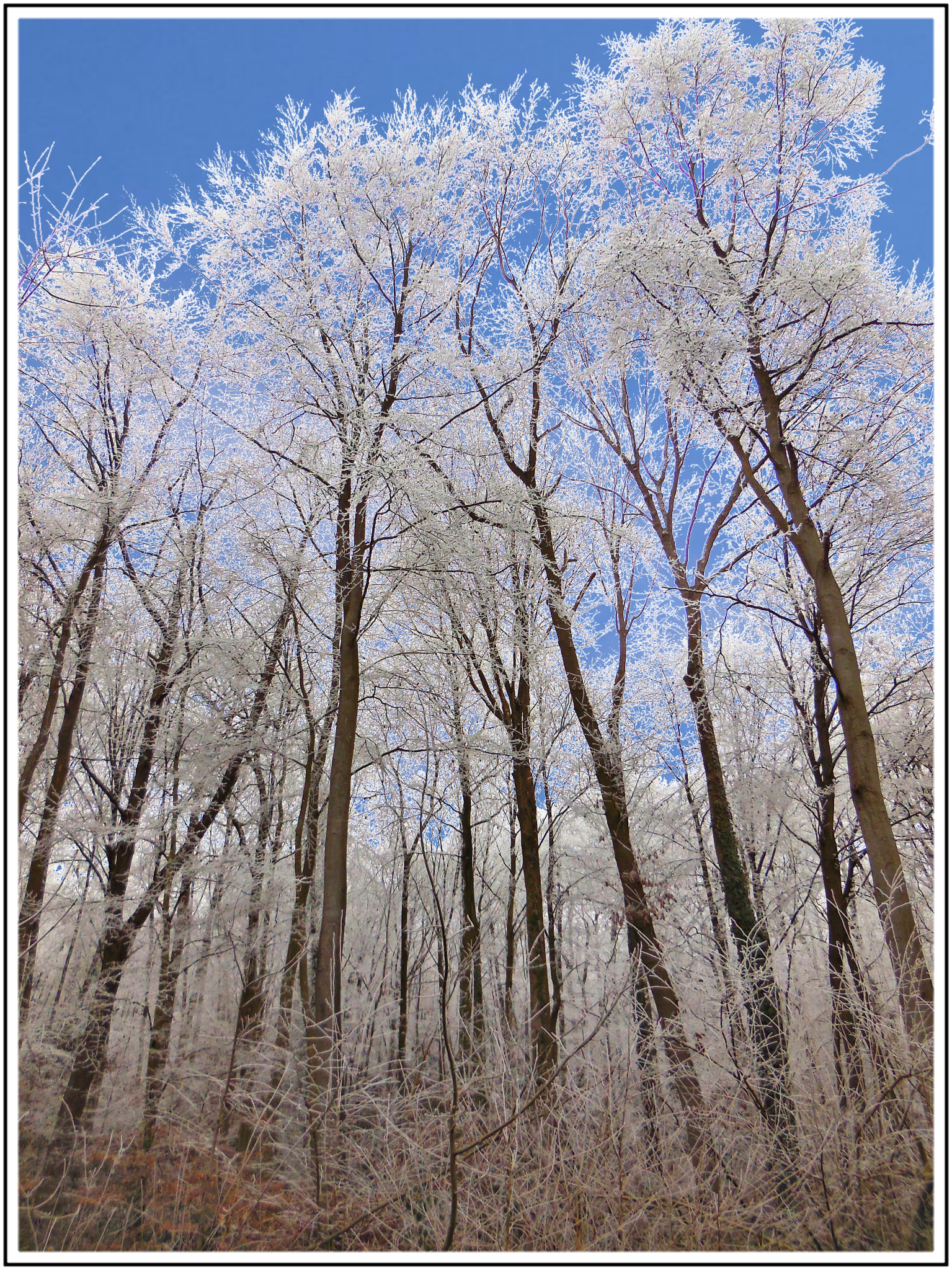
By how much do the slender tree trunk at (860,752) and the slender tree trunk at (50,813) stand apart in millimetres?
6680

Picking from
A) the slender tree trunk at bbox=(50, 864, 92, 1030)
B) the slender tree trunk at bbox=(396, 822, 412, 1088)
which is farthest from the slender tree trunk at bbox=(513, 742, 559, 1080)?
the slender tree trunk at bbox=(50, 864, 92, 1030)

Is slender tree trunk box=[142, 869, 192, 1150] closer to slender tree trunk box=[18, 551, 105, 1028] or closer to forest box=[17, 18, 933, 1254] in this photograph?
forest box=[17, 18, 933, 1254]

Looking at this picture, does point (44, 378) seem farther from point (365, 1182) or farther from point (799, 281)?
point (365, 1182)

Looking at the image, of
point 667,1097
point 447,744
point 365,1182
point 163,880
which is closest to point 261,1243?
point 365,1182

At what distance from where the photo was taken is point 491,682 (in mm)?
10789

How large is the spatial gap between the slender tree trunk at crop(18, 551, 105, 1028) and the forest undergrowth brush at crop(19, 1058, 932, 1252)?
261cm

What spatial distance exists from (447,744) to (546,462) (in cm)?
371

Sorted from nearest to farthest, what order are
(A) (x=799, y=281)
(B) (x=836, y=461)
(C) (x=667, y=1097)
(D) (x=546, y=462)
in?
(C) (x=667, y=1097) → (A) (x=799, y=281) → (B) (x=836, y=461) → (D) (x=546, y=462)

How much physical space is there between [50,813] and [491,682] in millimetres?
5589

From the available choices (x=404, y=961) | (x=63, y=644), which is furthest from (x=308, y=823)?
(x=63, y=644)

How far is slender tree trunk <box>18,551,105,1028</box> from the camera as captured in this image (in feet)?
22.8

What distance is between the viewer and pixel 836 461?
24.6 feet

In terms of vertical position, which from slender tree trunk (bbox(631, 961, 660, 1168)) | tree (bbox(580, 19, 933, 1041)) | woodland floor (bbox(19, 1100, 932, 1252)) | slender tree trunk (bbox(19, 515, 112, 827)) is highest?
tree (bbox(580, 19, 933, 1041))

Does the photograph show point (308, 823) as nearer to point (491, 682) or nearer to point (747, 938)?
point (491, 682)
